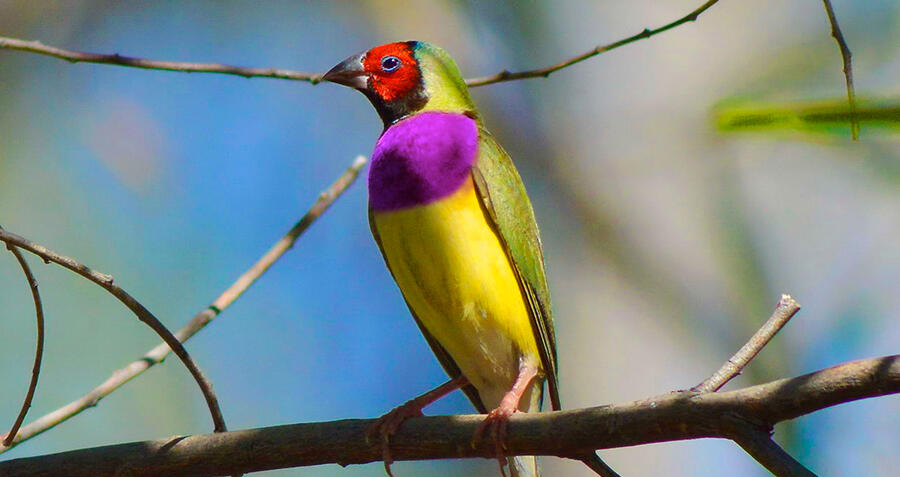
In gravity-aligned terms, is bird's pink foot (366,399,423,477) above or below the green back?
below

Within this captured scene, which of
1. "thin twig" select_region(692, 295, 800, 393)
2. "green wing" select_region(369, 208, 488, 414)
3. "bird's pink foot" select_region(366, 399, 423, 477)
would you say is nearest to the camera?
"thin twig" select_region(692, 295, 800, 393)

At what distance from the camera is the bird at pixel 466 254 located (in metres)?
3.81

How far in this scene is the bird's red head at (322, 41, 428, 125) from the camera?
4.59m

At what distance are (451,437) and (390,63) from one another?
225 cm

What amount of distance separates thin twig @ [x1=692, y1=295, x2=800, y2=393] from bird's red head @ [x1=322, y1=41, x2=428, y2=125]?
2316mm

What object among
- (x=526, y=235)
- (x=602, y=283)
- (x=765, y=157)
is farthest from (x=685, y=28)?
(x=526, y=235)

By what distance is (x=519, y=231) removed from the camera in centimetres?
405

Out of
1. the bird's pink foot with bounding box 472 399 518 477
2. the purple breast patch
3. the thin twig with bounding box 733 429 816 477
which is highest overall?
the purple breast patch

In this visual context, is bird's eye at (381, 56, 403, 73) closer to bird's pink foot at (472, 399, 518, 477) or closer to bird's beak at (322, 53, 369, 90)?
bird's beak at (322, 53, 369, 90)

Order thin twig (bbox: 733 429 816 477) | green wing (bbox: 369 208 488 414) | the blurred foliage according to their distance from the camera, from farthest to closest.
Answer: green wing (bbox: 369 208 488 414) < thin twig (bbox: 733 429 816 477) < the blurred foliage

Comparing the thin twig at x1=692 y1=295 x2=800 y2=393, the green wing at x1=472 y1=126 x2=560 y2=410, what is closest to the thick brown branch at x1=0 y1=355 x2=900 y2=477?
the thin twig at x1=692 y1=295 x2=800 y2=393

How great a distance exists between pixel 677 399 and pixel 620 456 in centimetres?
400

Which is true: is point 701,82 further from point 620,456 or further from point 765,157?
point 620,456

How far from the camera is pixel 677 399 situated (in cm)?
249
